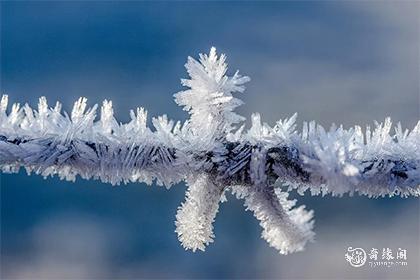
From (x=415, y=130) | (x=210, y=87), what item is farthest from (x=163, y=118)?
(x=415, y=130)

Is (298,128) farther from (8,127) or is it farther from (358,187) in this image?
(8,127)

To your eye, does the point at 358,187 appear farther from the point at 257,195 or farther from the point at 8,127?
the point at 8,127

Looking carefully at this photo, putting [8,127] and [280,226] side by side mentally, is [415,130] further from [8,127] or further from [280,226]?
[8,127]

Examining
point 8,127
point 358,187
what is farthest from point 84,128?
point 358,187
